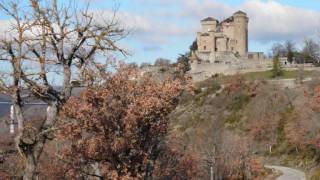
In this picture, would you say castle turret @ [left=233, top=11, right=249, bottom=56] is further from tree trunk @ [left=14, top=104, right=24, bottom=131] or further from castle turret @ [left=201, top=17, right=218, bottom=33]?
tree trunk @ [left=14, top=104, right=24, bottom=131]

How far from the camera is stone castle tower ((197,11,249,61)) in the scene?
10381 centimetres

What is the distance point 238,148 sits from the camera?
4409 cm

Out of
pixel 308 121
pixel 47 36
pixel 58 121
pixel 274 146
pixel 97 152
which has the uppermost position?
pixel 47 36

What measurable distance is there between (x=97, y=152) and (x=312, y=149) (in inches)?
1459

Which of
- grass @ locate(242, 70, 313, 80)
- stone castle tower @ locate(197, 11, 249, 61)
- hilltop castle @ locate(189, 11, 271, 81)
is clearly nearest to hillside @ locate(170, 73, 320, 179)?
grass @ locate(242, 70, 313, 80)

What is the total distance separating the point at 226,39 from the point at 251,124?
132 ft

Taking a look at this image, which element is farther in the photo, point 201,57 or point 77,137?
point 201,57

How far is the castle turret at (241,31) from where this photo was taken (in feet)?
344

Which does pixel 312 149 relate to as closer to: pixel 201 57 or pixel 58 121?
pixel 58 121

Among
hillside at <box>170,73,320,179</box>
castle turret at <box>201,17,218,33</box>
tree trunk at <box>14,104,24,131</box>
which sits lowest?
hillside at <box>170,73,320,179</box>

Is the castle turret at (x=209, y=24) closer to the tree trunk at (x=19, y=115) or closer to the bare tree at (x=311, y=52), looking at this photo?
the bare tree at (x=311, y=52)

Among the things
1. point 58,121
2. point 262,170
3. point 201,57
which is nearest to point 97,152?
point 58,121

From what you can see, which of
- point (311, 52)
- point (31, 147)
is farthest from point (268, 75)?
point (31, 147)

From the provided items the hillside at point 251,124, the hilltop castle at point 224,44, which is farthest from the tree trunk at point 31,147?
the hilltop castle at point 224,44
